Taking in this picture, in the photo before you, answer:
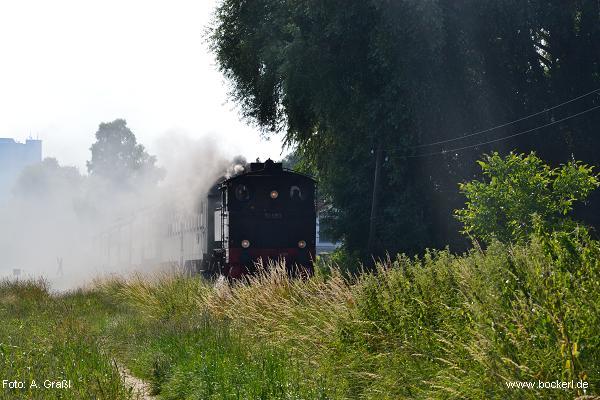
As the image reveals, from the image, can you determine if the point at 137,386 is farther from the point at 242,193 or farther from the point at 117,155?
the point at 117,155

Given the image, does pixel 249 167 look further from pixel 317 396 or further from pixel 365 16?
pixel 317 396

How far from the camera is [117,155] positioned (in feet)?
429

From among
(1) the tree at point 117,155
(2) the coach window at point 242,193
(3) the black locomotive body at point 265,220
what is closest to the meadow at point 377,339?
(3) the black locomotive body at point 265,220

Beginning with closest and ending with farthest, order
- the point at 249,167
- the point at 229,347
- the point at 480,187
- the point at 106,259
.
→ the point at 229,347
the point at 480,187
the point at 249,167
the point at 106,259

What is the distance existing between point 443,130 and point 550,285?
984 inches

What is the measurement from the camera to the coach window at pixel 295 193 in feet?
83.5

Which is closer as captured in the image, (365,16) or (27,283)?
(27,283)

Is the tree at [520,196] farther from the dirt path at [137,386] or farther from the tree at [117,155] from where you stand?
the tree at [117,155]

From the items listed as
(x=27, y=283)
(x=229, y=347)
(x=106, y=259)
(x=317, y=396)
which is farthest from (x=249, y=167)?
(x=106, y=259)

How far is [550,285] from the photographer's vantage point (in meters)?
7.42

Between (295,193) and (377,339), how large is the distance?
51.0 feet

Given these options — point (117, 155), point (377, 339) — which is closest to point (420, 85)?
point (377, 339)

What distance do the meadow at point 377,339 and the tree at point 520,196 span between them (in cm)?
437

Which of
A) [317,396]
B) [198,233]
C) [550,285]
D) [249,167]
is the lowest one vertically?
[317,396]
